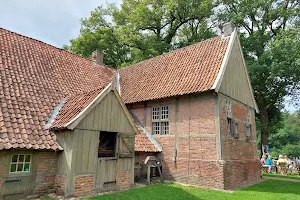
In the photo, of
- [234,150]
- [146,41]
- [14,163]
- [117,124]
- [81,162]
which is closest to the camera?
[14,163]

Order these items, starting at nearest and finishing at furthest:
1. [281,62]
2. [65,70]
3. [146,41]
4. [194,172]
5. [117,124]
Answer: [117,124] < [194,172] < [65,70] < [281,62] < [146,41]

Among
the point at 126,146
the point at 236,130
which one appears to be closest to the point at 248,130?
the point at 236,130

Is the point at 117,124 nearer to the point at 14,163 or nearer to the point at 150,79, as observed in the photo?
the point at 14,163

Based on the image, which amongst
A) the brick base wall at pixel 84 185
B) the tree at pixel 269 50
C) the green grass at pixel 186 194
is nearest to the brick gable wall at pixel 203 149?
the green grass at pixel 186 194

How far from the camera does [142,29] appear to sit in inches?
1169

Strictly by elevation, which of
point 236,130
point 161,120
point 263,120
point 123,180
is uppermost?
point 263,120

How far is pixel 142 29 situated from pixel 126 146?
74.1ft

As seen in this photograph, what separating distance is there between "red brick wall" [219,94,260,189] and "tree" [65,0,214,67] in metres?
16.2

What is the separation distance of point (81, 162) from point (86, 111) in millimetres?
1976

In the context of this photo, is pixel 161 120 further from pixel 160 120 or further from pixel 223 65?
pixel 223 65

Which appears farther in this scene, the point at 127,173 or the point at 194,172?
the point at 194,172

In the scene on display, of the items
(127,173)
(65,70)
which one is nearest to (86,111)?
(127,173)

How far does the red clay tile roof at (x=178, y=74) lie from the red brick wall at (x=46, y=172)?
6.90 meters

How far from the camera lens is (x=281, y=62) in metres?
20.9
